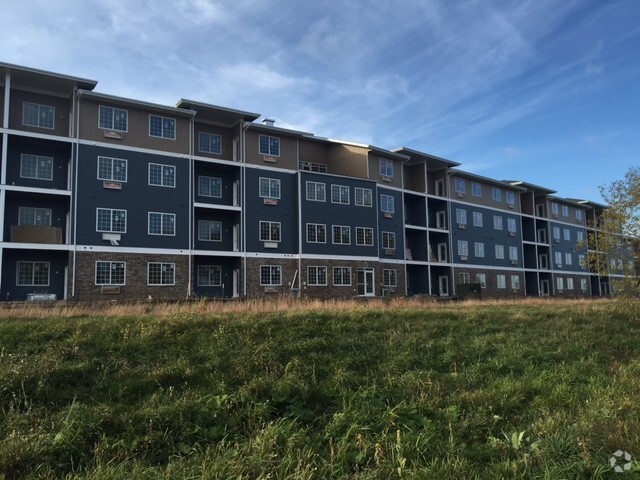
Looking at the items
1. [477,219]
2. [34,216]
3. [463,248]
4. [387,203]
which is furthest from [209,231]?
[477,219]

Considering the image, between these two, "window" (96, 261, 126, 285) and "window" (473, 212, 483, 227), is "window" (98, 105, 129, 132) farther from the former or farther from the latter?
"window" (473, 212, 483, 227)

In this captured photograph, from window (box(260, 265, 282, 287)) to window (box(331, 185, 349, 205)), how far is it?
7.34 metres

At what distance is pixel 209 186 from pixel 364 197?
499 inches

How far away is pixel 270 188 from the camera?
40.3 meters

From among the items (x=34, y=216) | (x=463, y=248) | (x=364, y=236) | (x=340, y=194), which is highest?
(x=340, y=194)

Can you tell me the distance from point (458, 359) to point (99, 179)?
28.0 meters

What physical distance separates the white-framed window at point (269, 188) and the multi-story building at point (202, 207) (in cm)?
11

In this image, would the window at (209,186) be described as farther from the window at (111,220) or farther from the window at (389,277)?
the window at (389,277)

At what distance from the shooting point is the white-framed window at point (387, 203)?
46909mm

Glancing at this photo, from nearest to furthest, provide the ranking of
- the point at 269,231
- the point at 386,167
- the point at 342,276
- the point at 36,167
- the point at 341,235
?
the point at 36,167 < the point at 269,231 < the point at 342,276 < the point at 341,235 < the point at 386,167

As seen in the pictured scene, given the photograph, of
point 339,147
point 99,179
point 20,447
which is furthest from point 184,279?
point 20,447

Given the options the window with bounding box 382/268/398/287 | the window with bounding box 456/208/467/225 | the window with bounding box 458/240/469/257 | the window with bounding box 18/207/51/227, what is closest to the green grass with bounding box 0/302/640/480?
the window with bounding box 18/207/51/227

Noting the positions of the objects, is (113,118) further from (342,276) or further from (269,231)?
(342,276)

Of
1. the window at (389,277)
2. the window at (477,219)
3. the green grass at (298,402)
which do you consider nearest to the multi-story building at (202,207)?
the window at (389,277)
